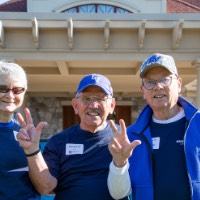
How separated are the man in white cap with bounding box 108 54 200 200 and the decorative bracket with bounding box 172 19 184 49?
497 cm

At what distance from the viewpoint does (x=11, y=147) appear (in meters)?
2.23

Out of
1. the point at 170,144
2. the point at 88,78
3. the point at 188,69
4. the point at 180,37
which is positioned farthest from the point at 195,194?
the point at 188,69

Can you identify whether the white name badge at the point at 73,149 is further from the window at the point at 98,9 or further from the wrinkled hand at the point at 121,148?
the window at the point at 98,9

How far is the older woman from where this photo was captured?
85.3 inches

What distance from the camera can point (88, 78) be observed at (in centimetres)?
246

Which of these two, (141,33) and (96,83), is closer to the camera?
(96,83)

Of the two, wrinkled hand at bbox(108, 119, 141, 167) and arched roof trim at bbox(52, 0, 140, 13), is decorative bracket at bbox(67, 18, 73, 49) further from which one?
arched roof trim at bbox(52, 0, 140, 13)

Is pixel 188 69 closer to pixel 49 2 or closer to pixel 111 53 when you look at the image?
pixel 111 53

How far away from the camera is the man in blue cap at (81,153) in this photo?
2.16 meters

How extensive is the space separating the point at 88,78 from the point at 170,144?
0.71 metres

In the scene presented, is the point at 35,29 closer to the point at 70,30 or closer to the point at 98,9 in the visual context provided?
the point at 70,30

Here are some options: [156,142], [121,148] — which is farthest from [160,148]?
[121,148]

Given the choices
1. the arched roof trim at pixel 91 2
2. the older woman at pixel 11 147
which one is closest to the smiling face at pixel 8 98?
the older woman at pixel 11 147

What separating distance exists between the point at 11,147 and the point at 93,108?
23.1 inches
